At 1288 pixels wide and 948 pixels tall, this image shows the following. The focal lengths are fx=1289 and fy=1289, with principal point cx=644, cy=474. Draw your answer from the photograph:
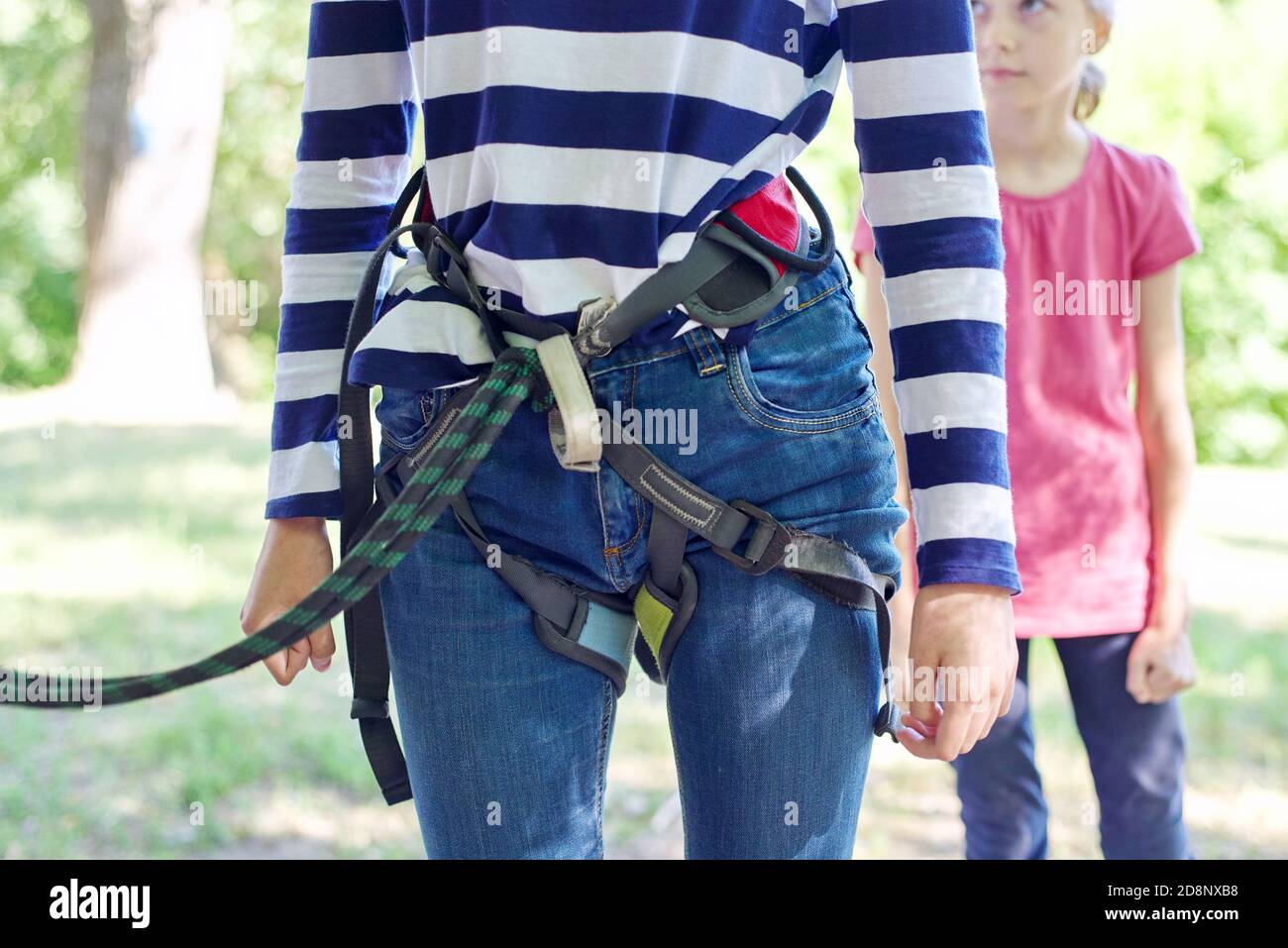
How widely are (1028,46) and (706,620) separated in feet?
4.72

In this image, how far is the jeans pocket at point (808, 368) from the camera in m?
1.13

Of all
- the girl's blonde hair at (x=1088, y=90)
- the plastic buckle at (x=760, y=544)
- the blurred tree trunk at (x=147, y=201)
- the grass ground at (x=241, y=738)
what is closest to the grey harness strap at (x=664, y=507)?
the plastic buckle at (x=760, y=544)

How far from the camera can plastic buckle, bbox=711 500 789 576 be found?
1.12m

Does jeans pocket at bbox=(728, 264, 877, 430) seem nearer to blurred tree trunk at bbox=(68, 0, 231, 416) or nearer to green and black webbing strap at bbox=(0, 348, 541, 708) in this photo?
green and black webbing strap at bbox=(0, 348, 541, 708)

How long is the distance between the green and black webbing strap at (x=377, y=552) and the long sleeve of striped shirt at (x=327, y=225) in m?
0.23

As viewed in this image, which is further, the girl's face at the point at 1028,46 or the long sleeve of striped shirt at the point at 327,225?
the girl's face at the point at 1028,46

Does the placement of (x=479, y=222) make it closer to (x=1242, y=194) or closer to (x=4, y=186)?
(x=1242, y=194)

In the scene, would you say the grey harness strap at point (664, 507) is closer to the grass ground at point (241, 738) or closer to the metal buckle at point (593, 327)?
the metal buckle at point (593, 327)

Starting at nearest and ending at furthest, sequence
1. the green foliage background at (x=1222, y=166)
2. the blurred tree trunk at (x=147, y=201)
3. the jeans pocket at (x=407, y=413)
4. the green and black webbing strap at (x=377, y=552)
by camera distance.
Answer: the green and black webbing strap at (x=377, y=552) → the jeans pocket at (x=407, y=413) → the blurred tree trunk at (x=147, y=201) → the green foliage background at (x=1222, y=166)

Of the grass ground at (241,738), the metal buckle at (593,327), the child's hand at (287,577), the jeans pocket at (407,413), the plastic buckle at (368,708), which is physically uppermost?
the metal buckle at (593,327)

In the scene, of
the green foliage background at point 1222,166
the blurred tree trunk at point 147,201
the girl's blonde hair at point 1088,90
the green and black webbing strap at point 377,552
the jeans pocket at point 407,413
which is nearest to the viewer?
the green and black webbing strap at point 377,552

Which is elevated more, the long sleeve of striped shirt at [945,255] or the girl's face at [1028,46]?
the girl's face at [1028,46]

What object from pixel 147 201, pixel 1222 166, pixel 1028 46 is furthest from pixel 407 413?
pixel 1222 166

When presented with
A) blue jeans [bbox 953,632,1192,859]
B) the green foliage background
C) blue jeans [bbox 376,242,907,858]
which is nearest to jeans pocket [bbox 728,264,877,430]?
blue jeans [bbox 376,242,907,858]
